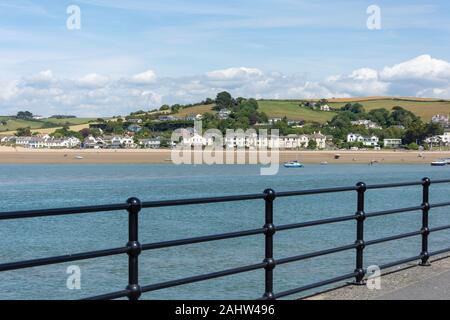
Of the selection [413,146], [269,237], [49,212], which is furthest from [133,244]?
[413,146]

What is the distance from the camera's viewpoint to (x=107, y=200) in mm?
50688

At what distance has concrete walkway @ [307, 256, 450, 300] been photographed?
26.4 ft

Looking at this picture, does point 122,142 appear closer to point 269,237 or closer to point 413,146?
point 413,146

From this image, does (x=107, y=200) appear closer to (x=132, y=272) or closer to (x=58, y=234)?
(x=58, y=234)

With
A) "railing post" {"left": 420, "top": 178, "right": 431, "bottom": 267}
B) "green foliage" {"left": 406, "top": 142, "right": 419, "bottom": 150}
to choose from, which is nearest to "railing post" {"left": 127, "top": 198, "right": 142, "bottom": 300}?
"railing post" {"left": 420, "top": 178, "right": 431, "bottom": 267}

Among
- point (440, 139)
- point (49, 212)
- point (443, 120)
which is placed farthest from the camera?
point (443, 120)

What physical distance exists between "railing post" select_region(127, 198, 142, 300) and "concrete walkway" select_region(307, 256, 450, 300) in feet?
7.80

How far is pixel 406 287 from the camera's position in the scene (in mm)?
8555

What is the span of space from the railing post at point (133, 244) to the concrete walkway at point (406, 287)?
7.80 ft

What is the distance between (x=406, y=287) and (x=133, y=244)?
370cm

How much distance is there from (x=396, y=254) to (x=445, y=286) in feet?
51.2

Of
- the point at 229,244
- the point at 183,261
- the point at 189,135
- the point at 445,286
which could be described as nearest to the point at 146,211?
the point at 229,244
